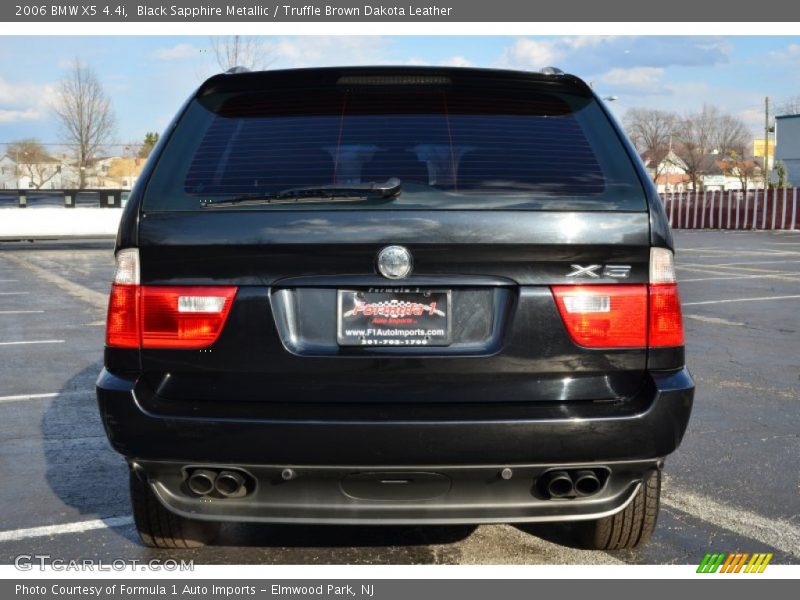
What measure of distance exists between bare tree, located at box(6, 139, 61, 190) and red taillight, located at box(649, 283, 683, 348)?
37.9m

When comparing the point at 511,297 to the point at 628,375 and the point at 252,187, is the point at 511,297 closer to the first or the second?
the point at 628,375

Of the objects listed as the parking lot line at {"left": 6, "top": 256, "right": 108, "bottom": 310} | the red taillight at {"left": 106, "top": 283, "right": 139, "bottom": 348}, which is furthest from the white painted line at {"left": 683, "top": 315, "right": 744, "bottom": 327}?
the red taillight at {"left": 106, "top": 283, "right": 139, "bottom": 348}

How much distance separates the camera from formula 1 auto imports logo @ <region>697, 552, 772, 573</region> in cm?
344

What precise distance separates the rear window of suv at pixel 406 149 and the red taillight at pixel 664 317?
0.29 meters

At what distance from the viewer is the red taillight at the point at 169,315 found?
115 inches

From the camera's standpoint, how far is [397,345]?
2.89 metres

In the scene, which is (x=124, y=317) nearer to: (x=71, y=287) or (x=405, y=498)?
(x=405, y=498)

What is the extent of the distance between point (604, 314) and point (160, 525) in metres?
1.83

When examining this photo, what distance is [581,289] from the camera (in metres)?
2.92

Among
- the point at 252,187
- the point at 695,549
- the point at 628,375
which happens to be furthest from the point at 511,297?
the point at 695,549

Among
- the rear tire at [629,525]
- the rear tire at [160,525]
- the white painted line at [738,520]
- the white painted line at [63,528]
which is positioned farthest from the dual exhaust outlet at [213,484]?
the white painted line at [738,520]

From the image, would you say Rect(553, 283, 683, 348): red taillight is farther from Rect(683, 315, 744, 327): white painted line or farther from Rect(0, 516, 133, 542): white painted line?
Rect(683, 315, 744, 327): white painted line

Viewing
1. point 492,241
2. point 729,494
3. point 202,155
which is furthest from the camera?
point 729,494

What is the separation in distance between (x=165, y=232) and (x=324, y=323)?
595mm
